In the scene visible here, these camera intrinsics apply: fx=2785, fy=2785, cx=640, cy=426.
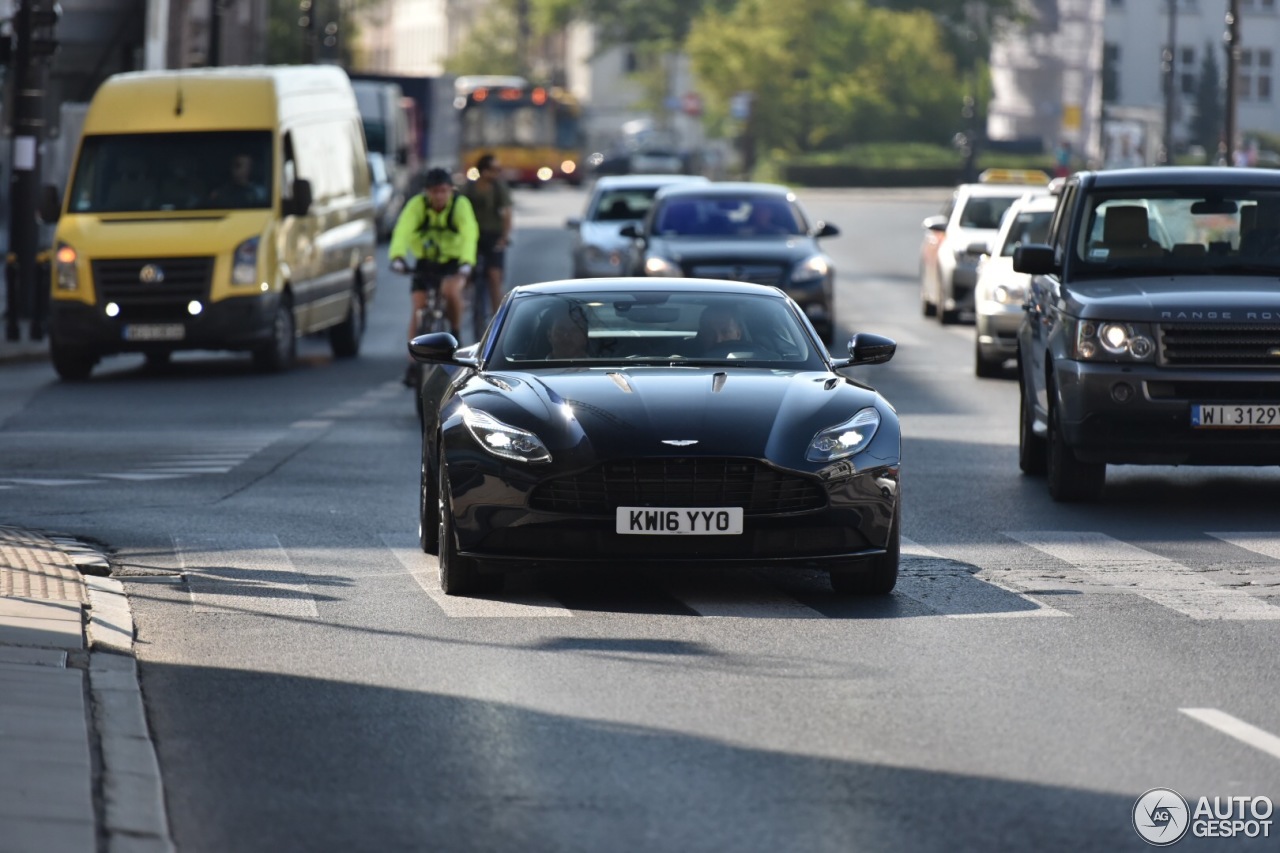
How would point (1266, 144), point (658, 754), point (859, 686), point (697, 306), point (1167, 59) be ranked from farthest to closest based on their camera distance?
point (1266, 144)
point (1167, 59)
point (697, 306)
point (859, 686)
point (658, 754)

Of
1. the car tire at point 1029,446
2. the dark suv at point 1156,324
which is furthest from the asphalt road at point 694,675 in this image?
the dark suv at point 1156,324

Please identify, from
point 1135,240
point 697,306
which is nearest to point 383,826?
point 697,306

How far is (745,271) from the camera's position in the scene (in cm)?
2794

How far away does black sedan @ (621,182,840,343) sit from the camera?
91.2ft

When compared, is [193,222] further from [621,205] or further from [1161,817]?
[1161,817]

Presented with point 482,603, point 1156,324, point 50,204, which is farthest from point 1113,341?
point 50,204

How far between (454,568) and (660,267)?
681 inches

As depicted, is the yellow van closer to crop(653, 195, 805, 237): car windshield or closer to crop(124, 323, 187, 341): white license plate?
crop(124, 323, 187, 341): white license plate

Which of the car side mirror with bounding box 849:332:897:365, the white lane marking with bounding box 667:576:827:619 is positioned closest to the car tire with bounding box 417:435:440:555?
the white lane marking with bounding box 667:576:827:619

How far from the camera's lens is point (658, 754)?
7.30 meters

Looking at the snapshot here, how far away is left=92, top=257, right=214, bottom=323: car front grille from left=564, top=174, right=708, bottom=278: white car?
26.1 ft

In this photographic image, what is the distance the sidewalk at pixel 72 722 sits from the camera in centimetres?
623

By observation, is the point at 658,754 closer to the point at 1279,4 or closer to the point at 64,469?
the point at 64,469

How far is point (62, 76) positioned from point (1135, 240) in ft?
137
